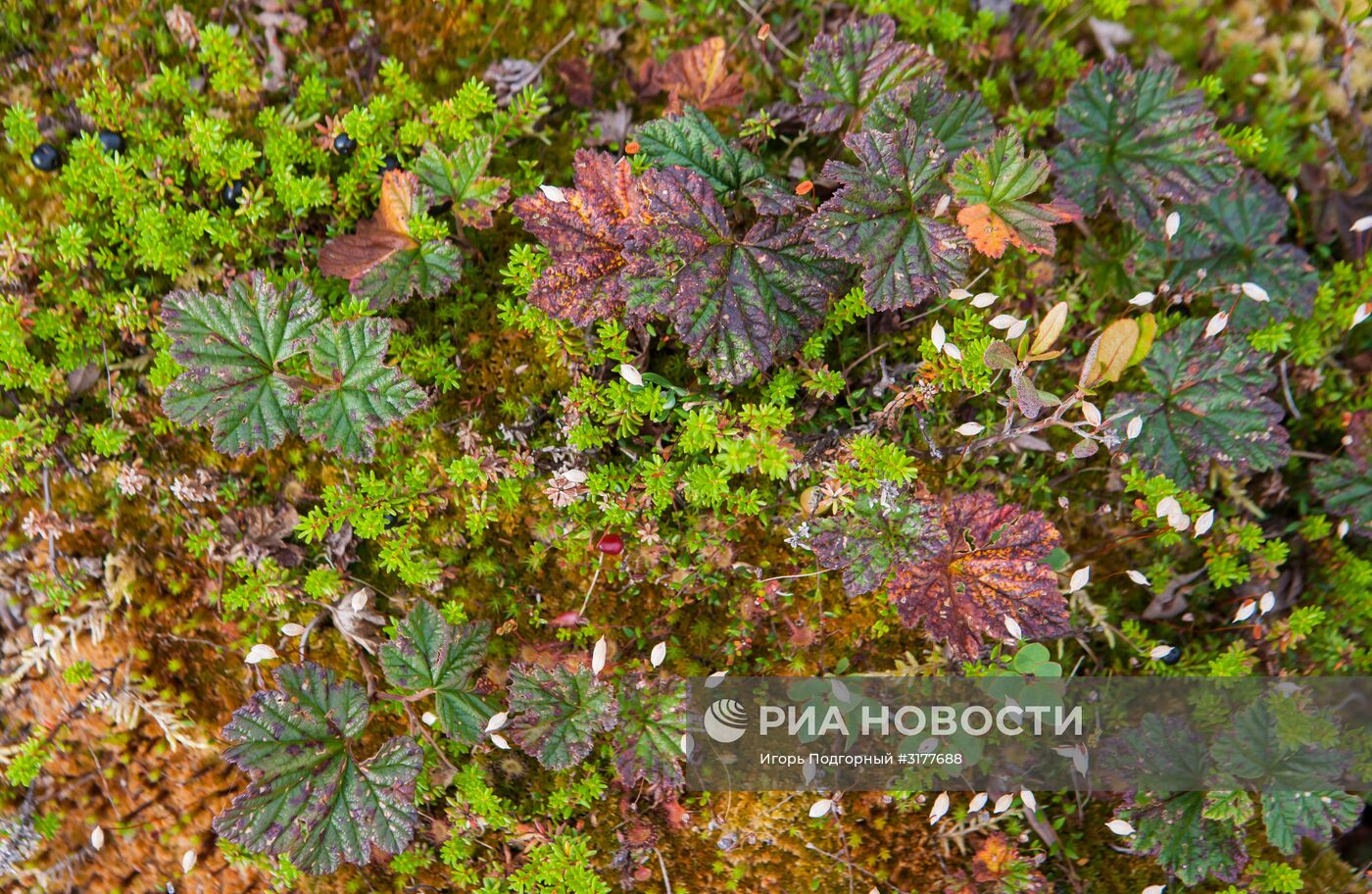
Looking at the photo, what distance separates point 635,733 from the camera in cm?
352

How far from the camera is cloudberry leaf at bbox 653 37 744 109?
3.77 metres

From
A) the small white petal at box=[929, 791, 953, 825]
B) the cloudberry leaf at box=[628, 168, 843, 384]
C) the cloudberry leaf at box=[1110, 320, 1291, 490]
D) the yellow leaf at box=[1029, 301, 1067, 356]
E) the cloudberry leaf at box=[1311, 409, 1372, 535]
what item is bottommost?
the small white petal at box=[929, 791, 953, 825]

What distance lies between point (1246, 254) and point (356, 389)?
12.8ft

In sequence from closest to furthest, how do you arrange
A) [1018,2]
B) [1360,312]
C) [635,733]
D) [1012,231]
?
[1012,231] < [635,733] < [1360,312] < [1018,2]

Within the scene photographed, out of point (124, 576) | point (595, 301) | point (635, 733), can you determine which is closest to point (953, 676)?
point (635, 733)

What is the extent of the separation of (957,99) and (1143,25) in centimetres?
134

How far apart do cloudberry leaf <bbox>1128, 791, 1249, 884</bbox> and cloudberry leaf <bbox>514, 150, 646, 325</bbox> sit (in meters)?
3.09

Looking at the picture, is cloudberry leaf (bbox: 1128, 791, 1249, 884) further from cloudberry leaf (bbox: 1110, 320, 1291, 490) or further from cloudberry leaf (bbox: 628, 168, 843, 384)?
cloudberry leaf (bbox: 628, 168, 843, 384)

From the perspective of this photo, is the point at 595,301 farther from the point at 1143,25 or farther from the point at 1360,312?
the point at 1360,312

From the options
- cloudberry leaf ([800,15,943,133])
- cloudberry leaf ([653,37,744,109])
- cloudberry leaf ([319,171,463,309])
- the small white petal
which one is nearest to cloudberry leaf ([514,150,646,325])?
cloudberry leaf ([319,171,463,309])

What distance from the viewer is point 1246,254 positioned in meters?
3.84

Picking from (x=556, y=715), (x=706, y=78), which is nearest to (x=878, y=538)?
(x=556, y=715)

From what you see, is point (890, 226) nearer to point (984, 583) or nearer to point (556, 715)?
point (984, 583)

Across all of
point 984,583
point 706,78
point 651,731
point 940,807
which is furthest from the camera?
point 706,78
